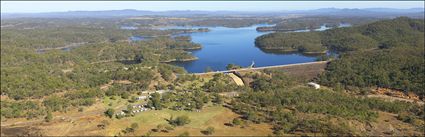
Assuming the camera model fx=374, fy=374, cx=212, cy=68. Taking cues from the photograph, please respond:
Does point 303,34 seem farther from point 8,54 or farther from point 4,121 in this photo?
point 4,121

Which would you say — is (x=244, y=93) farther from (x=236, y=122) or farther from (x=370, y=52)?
(x=370, y=52)

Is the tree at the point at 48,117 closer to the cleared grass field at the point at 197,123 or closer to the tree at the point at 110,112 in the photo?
the tree at the point at 110,112

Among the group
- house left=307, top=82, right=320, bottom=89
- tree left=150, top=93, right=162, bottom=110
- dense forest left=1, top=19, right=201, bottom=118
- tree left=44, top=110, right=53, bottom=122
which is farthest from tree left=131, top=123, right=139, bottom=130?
house left=307, top=82, right=320, bottom=89

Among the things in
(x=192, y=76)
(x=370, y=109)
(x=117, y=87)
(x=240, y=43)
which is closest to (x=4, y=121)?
(x=117, y=87)

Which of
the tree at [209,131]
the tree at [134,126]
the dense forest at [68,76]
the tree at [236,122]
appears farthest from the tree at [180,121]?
the dense forest at [68,76]

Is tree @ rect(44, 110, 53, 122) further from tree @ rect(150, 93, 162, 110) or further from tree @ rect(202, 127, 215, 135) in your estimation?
tree @ rect(202, 127, 215, 135)

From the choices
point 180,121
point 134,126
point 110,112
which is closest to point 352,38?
point 180,121

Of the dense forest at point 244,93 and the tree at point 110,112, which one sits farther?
the tree at point 110,112

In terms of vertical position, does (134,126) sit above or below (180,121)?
below
